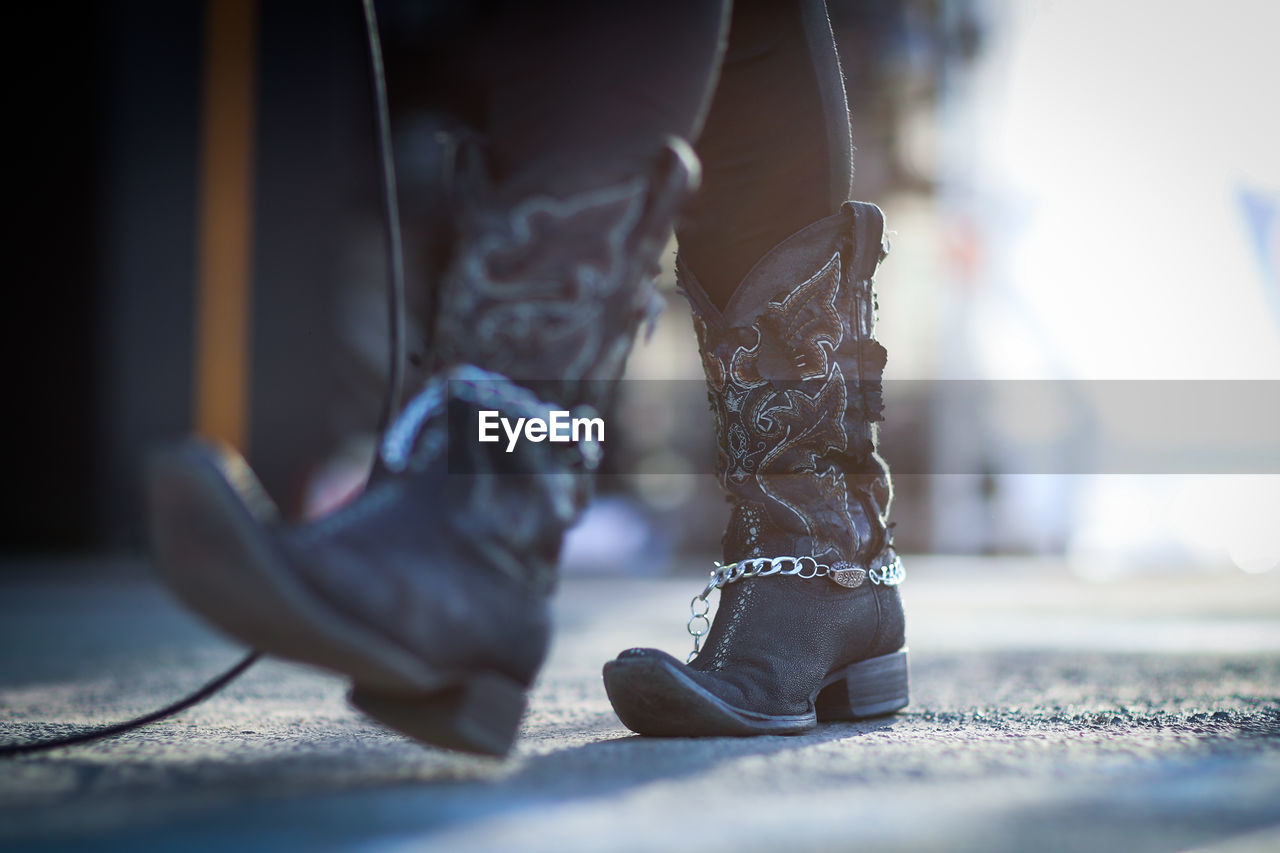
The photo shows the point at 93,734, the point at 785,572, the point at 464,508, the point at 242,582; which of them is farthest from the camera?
the point at 785,572

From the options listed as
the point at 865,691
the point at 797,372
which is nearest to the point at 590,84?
the point at 797,372

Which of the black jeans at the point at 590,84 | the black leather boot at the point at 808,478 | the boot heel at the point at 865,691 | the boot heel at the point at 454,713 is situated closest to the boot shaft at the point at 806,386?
the black leather boot at the point at 808,478

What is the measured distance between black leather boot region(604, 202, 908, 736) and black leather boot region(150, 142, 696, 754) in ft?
0.93

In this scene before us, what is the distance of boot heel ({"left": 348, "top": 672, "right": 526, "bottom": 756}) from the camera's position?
0.67 metres

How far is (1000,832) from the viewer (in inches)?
22.3

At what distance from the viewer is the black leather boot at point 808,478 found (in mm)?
995

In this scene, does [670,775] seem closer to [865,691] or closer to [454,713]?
[454,713]

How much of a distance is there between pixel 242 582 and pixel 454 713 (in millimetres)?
154

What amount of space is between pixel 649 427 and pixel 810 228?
22.5ft

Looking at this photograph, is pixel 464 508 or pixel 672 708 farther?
pixel 672 708

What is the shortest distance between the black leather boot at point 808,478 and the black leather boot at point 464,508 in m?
0.28

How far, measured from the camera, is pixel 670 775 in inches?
28.0

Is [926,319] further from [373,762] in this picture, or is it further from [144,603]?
[373,762]

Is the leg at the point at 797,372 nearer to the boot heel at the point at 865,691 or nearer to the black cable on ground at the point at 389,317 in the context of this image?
the boot heel at the point at 865,691
